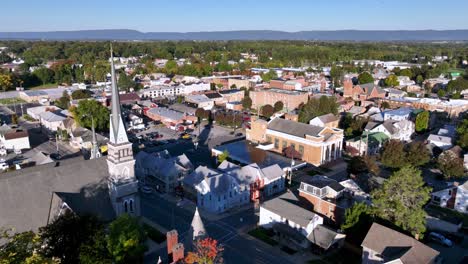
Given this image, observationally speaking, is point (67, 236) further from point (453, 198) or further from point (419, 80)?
point (419, 80)

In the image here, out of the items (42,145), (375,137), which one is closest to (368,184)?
(375,137)

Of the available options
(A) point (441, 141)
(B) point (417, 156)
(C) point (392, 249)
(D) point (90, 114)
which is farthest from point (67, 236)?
A: (A) point (441, 141)

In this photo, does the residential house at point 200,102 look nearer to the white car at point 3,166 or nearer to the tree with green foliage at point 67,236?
the white car at point 3,166

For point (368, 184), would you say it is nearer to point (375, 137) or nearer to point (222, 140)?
point (375, 137)

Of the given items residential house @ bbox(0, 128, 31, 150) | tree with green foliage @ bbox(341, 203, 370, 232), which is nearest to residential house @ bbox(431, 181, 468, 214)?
tree with green foliage @ bbox(341, 203, 370, 232)

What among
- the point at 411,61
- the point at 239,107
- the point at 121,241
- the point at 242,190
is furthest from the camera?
the point at 411,61
